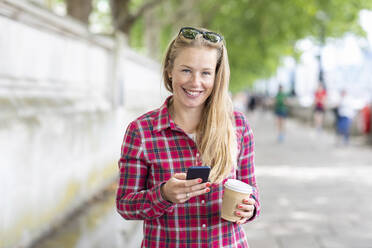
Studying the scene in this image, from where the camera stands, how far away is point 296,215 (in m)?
5.74

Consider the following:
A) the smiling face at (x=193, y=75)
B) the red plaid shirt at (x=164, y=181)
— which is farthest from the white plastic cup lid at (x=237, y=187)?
the smiling face at (x=193, y=75)

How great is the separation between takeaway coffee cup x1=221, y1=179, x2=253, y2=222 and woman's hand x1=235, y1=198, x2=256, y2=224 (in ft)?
0.05

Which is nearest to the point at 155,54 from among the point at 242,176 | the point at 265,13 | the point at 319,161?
the point at 265,13

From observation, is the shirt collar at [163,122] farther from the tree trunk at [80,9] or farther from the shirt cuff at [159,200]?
the tree trunk at [80,9]

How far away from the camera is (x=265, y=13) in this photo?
18547 mm

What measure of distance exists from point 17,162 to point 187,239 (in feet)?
8.31

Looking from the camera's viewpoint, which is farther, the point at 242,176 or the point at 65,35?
the point at 65,35

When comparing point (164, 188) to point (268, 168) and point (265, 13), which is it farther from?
point (265, 13)

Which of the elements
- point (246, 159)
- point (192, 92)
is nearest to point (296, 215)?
point (246, 159)

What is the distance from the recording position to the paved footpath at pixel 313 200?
4.85 metres

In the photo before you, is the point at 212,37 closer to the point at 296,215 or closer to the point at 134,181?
the point at 134,181

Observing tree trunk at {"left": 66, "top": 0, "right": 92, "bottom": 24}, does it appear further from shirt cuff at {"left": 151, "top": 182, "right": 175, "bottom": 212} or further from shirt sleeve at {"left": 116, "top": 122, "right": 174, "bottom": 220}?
shirt cuff at {"left": 151, "top": 182, "right": 175, "bottom": 212}

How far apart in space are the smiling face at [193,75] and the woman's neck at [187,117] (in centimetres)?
3

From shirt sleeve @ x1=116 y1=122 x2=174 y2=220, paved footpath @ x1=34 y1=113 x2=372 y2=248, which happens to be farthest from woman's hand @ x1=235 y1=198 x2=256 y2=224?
paved footpath @ x1=34 y1=113 x2=372 y2=248
